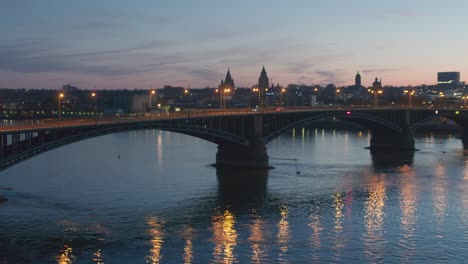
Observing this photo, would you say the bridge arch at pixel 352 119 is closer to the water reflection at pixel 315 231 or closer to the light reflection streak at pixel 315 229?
the water reflection at pixel 315 231

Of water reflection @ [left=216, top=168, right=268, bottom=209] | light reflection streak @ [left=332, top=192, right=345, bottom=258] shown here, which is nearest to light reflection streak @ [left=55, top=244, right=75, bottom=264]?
light reflection streak @ [left=332, top=192, right=345, bottom=258]

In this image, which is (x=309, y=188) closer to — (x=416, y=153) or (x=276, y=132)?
(x=276, y=132)

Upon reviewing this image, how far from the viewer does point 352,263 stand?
118 feet

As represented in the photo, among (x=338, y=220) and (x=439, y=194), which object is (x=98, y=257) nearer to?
(x=338, y=220)

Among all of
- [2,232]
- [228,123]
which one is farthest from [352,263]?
[228,123]

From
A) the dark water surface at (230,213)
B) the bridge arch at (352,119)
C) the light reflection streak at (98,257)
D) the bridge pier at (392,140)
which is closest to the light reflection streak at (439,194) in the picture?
the dark water surface at (230,213)

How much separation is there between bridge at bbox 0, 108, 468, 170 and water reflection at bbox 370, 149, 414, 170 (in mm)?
5729

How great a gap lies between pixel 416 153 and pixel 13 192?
71.6 m

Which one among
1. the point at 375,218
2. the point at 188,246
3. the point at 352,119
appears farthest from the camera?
the point at 352,119

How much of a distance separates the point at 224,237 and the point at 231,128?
38.4 meters

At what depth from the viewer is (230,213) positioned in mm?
50406

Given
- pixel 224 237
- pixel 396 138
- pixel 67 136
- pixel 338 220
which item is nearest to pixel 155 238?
pixel 224 237

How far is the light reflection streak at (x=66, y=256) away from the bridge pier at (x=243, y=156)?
43.7 m

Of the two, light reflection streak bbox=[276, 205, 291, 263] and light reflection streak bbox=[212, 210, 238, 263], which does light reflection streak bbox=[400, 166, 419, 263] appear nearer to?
light reflection streak bbox=[276, 205, 291, 263]
